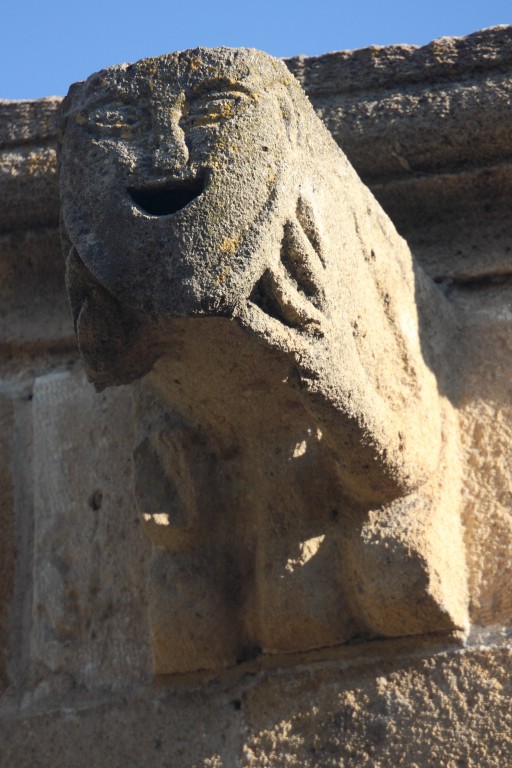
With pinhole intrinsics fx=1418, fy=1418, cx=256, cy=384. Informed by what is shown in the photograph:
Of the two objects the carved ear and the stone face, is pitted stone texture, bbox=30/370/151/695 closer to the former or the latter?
the stone face

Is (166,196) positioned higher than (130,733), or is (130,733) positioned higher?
(166,196)

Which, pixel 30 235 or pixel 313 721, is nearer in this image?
pixel 313 721

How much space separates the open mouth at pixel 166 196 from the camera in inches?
54.3

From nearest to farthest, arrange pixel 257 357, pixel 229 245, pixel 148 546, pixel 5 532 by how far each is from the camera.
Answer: pixel 229 245 → pixel 257 357 → pixel 148 546 → pixel 5 532

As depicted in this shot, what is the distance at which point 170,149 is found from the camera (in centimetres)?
139

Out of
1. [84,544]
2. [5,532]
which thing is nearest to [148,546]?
[84,544]

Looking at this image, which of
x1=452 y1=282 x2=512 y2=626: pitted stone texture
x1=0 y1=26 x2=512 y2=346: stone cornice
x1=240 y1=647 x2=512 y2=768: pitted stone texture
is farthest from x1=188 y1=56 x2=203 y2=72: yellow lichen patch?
x1=240 y1=647 x2=512 y2=768: pitted stone texture

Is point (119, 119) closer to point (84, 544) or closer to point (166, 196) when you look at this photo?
point (166, 196)

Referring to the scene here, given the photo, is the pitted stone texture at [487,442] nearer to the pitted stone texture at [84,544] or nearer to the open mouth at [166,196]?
the pitted stone texture at [84,544]

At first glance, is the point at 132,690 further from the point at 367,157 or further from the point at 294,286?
the point at 367,157

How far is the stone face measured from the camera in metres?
1.37

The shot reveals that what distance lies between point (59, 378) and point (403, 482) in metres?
0.62

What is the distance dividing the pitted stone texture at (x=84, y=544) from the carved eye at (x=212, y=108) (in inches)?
24.5

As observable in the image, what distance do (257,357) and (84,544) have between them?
549mm
